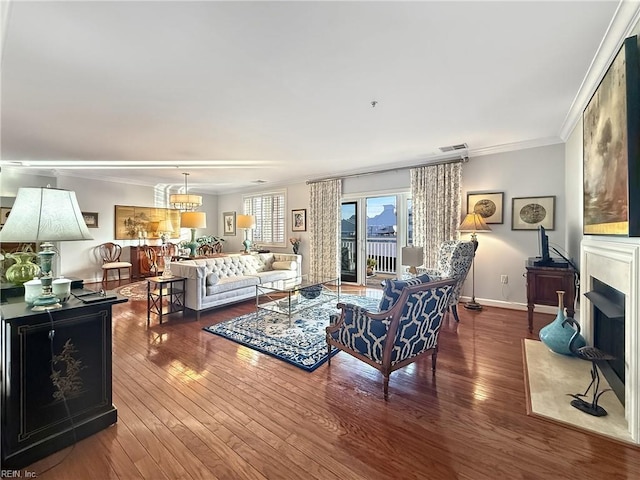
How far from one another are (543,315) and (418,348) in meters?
2.99

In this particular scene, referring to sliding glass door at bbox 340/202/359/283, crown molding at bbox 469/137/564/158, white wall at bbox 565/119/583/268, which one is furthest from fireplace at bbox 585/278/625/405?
sliding glass door at bbox 340/202/359/283

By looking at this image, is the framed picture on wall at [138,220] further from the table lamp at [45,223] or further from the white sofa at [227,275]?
the table lamp at [45,223]

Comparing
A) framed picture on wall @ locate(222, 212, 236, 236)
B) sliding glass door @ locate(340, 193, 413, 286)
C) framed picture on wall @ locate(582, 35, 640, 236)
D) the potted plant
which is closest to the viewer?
framed picture on wall @ locate(582, 35, 640, 236)

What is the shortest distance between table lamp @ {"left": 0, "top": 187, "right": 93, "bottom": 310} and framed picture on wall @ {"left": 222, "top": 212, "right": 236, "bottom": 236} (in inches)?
282

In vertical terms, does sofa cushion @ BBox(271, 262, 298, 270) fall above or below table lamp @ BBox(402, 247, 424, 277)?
below

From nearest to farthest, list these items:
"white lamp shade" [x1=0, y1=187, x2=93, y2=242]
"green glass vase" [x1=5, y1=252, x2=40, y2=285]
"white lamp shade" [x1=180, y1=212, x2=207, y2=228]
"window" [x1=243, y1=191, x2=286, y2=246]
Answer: "white lamp shade" [x1=0, y1=187, x2=93, y2=242] < "green glass vase" [x1=5, y1=252, x2=40, y2=285] < "white lamp shade" [x1=180, y1=212, x2=207, y2=228] < "window" [x1=243, y1=191, x2=286, y2=246]

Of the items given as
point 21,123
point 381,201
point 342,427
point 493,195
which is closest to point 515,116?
point 493,195

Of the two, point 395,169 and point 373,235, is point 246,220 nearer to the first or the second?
point 373,235

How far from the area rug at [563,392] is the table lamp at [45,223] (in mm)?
3227

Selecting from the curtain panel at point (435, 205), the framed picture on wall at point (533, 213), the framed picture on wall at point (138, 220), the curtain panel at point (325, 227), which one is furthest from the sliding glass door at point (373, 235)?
the framed picture on wall at point (138, 220)

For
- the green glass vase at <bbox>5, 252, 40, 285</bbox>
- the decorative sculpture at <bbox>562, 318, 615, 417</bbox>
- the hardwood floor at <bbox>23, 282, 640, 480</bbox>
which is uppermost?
the green glass vase at <bbox>5, 252, 40, 285</bbox>

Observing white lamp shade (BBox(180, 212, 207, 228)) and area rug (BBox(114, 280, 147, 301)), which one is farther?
area rug (BBox(114, 280, 147, 301))

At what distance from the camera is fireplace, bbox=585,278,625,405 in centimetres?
205

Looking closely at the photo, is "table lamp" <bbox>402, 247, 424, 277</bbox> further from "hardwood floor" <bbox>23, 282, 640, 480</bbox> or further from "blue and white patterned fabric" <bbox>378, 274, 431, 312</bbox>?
"blue and white patterned fabric" <bbox>378, 274, 431, 312</bbox>
